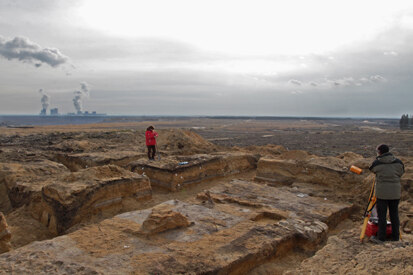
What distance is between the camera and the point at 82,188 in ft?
20.4

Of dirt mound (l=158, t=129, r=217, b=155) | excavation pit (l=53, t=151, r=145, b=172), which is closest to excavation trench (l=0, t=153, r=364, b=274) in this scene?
excavation pit (l=53, t=151, r=145, b=172)

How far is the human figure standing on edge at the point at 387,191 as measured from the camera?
3906 millimetres

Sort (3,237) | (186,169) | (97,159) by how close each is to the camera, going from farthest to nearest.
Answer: (97,159) < (186,169) < (3,237)

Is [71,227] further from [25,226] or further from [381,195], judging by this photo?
[381,195]

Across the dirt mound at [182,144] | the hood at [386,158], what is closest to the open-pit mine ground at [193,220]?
the hood at [386,158]

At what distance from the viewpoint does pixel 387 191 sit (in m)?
3.91

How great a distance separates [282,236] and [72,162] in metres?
10.1

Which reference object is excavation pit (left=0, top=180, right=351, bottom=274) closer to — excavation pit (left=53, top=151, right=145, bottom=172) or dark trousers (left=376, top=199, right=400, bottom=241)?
dark trousers (left=376, top=199, right=400, bottom=241)

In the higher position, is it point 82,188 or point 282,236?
point 82,188

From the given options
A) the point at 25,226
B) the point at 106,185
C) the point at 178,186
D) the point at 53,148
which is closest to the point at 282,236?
the point at 106,185

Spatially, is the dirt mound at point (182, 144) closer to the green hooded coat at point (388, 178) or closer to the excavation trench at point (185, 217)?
the excavation trench at point (185, 217)

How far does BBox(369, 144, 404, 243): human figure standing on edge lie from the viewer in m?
3.91

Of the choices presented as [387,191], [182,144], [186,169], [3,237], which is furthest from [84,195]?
[182,144]

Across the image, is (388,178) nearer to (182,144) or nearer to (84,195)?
(84,195)
